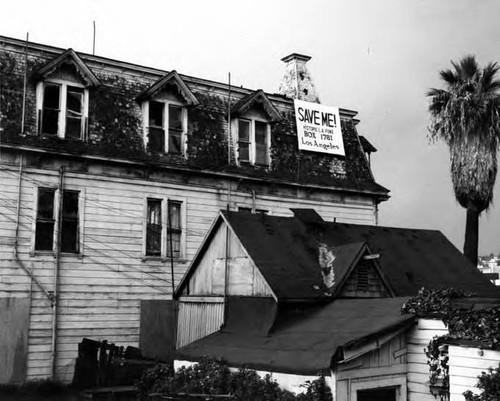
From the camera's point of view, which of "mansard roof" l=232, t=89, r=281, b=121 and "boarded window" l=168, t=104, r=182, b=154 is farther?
"mansard roof" l=232, t=89, r=281, b=121

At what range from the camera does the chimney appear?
30.7 m

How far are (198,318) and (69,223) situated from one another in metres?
5.38

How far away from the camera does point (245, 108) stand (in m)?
25.7

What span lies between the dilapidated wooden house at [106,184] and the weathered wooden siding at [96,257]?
4cm

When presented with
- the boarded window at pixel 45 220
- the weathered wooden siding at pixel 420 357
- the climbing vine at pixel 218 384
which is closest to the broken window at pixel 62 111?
the boarded window at pixel 45 220

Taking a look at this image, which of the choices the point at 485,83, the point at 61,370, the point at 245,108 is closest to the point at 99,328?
the point at 61,370

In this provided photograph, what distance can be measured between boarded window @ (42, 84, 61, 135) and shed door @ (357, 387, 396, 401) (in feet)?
42.4

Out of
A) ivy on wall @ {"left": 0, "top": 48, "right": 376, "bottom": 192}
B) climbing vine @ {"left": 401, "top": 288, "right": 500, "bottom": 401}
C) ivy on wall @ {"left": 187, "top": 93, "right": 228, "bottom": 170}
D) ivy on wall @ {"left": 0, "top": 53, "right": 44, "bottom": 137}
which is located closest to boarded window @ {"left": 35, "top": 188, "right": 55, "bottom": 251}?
ivy on wall @ {"left": 0, "top": 48, "right": 376, "bottom": 192}

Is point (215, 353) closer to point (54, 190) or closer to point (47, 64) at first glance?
point (54, 190)

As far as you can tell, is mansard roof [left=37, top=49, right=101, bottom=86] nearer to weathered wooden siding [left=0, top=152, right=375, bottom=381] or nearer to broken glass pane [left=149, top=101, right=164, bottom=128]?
broken glass pane [left=149, top=101, right=164, bottom=128]

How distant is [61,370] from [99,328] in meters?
1.70

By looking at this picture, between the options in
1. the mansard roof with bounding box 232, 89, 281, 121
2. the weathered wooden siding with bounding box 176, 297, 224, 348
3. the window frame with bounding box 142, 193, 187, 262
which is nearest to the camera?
the weathered wooden siding with bounding box 176, 297, 224, 348

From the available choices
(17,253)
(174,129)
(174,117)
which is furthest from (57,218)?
(174,117)

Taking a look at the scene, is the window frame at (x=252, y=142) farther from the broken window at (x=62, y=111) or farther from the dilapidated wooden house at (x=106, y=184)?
the broken window at (x=62, y=111)
